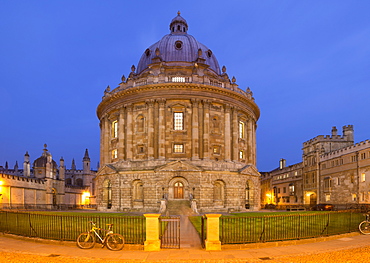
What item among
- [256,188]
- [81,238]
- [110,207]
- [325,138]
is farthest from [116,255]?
[325,138]

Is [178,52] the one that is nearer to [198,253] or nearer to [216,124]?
[216,124]

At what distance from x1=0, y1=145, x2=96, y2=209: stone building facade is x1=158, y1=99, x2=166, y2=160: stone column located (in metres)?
20.4

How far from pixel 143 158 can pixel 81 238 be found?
30803 mm

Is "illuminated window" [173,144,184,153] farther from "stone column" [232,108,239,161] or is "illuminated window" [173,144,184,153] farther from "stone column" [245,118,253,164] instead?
"stone column" [245,118,253,164]

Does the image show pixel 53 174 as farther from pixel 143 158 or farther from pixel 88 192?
pixel 143 158

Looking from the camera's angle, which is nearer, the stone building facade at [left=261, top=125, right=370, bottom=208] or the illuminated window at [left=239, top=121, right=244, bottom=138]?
the stone building facade at [left=261, top=125, right=370, bottom=208]

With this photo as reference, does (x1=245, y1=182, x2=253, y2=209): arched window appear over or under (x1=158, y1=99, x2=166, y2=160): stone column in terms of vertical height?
under

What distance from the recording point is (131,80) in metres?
49.2

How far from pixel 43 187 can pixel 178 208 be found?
34537mm

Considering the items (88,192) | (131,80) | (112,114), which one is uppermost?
(131,80)

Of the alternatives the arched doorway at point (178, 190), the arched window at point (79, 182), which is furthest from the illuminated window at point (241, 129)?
the arched window at point (79, 182)

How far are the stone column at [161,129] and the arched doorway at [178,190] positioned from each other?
3906mm

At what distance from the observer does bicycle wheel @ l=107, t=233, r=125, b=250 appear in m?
15.1

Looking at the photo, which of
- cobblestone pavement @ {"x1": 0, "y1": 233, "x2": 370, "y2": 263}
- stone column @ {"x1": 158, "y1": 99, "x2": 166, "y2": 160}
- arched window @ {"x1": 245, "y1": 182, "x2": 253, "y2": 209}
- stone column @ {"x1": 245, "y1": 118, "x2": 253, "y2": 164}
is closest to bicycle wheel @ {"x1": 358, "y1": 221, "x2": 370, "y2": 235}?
cobblestone pavement @ {"x1": 0, "y1": 233, "x2": 370, "y2": 263}
